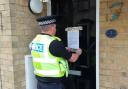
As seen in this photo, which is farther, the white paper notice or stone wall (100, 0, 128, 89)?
the white paper notice

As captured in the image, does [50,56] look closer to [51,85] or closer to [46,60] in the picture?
[46,60]

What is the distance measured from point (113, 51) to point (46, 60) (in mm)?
932

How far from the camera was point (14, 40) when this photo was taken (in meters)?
3.78

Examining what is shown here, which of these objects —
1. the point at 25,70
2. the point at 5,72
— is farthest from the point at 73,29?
the point at 5,72

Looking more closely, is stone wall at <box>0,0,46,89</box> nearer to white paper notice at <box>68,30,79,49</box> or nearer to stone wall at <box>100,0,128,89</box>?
white paper notice at <box>68,30,79,49</box>

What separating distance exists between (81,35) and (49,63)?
0.93 metres

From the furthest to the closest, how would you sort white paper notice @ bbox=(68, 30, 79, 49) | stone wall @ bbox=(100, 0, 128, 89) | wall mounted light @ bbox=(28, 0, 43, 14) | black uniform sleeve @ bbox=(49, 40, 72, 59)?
wall mounted light @ bbox=(28, 0, 43, 14) → white paper notice @ bbox=(68, 30, 79, 49) → stone wall @ bbox=(100, 0, 128, 89) → black uniform sleeve @ bbox=(49, 40, 72, 59)

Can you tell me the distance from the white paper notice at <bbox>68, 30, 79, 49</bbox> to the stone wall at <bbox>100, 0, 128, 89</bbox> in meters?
0.36

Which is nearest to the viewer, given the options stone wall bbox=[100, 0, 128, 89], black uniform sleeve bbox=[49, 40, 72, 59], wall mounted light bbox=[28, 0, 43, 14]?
black uniform sleeve bbox=[49, 40, 72, 59]

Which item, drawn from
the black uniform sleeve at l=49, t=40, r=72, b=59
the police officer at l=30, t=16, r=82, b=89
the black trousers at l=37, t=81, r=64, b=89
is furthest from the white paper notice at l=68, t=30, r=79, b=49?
the black trousers at l=37, t=81, r=64, b=89

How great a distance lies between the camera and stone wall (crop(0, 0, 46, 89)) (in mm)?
3752

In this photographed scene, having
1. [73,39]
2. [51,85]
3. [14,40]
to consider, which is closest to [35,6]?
[14,40]

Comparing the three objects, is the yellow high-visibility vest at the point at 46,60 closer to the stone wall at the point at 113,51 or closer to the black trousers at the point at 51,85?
the black trousers at the point at 51,85

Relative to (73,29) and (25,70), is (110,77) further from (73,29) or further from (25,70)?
(25,70)
